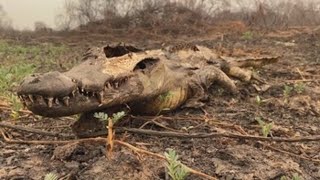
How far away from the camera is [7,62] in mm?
11578

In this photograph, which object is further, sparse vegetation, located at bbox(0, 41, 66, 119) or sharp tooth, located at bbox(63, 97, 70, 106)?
sparse vegetation, located at bbox(0, 41, 66, 119)

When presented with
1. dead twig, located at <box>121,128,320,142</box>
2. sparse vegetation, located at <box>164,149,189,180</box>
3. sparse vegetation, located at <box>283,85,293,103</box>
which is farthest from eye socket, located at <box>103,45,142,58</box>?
sparse vegetation, located at <box>283,85,293,103</box>

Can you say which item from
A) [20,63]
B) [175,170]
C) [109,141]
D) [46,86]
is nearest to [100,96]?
[109,141]

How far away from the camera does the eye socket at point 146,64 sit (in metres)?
4.16

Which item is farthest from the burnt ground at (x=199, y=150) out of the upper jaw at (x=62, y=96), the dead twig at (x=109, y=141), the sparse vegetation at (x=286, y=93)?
the upper jaw at (x=62, y=96)

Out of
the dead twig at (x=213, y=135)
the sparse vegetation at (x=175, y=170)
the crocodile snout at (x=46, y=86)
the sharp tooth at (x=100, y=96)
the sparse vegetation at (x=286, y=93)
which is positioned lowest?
the sparse vegetation at (x=286, y=93)

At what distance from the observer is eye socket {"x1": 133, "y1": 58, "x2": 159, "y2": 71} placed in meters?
4.16

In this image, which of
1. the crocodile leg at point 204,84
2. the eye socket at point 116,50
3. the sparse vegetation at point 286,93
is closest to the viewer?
the eye socket at point 116,50

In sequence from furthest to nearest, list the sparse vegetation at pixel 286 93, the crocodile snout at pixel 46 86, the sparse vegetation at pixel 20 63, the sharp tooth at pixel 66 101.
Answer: the sparse vegetation at pixel 20 63 → the sparse vegetation at pixel 286 93 → the sharp tooth at pixel 66 101 → the crocodile snout at pixel 46 86

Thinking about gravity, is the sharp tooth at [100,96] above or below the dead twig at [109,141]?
above

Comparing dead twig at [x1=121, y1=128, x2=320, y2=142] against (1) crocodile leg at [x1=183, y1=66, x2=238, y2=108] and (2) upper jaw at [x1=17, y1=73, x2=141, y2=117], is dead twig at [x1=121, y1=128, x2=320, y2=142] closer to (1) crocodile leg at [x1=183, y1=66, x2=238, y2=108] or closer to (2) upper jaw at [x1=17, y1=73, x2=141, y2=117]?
(2) upper jaw at [x1=17, y1=73, x2=141, y2=117]

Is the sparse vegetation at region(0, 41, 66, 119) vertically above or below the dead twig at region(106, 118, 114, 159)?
below

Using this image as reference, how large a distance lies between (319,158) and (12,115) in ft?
8.39

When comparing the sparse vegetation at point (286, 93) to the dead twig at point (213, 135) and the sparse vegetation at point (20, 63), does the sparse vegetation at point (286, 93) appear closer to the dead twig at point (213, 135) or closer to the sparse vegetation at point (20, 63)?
the dead twig at point (213, 135)
